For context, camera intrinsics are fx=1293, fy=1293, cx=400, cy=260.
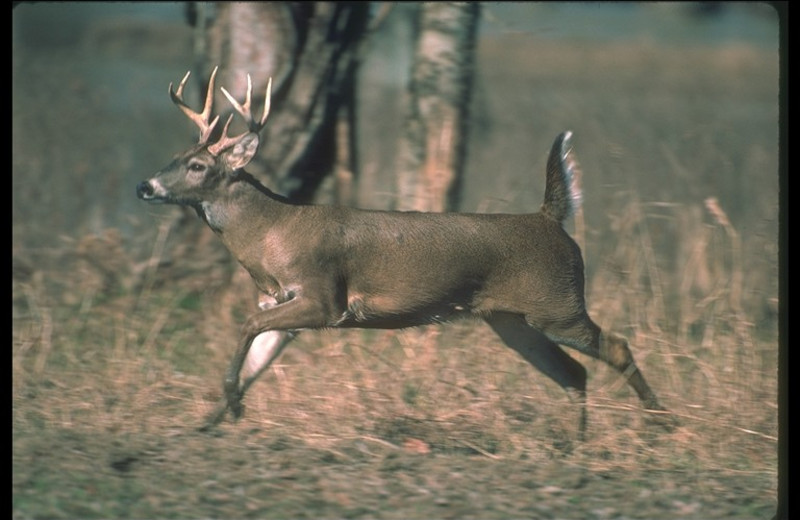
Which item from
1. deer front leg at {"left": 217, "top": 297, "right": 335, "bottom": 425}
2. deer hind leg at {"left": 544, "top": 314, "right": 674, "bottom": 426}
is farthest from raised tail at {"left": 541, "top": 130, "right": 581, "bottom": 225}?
deer front leg at {"left": 217, "top": 297, "right": 335, "bottom": 425}

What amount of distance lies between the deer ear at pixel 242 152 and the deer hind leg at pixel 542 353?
5.20 feet

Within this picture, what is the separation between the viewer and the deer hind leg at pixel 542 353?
718 centimetres

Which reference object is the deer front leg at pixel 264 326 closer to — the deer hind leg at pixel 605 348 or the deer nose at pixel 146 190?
the deer nose at pixel 146 190

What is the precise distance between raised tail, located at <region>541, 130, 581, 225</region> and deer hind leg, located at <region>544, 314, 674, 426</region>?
0.60 metres

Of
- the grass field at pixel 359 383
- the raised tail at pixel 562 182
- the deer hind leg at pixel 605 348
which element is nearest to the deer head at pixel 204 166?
the grass field at pixel 359 383

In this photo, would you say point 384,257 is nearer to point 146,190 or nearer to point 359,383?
point 359,383

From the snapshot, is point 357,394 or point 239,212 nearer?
point 239,212

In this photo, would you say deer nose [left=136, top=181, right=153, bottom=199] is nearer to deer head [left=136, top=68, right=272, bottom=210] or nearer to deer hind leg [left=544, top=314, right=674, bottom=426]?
deer head [left=136, top=68, right=272, bottom=210]

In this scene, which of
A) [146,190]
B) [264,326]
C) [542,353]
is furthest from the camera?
[542,353]

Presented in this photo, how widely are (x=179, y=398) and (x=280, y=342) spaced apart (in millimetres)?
675

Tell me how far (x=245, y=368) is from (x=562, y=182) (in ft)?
6.64

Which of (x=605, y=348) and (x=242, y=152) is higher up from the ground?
A: (x=242, y=152)

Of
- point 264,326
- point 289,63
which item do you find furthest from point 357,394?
point 289,63

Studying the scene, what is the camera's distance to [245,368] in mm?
7113
